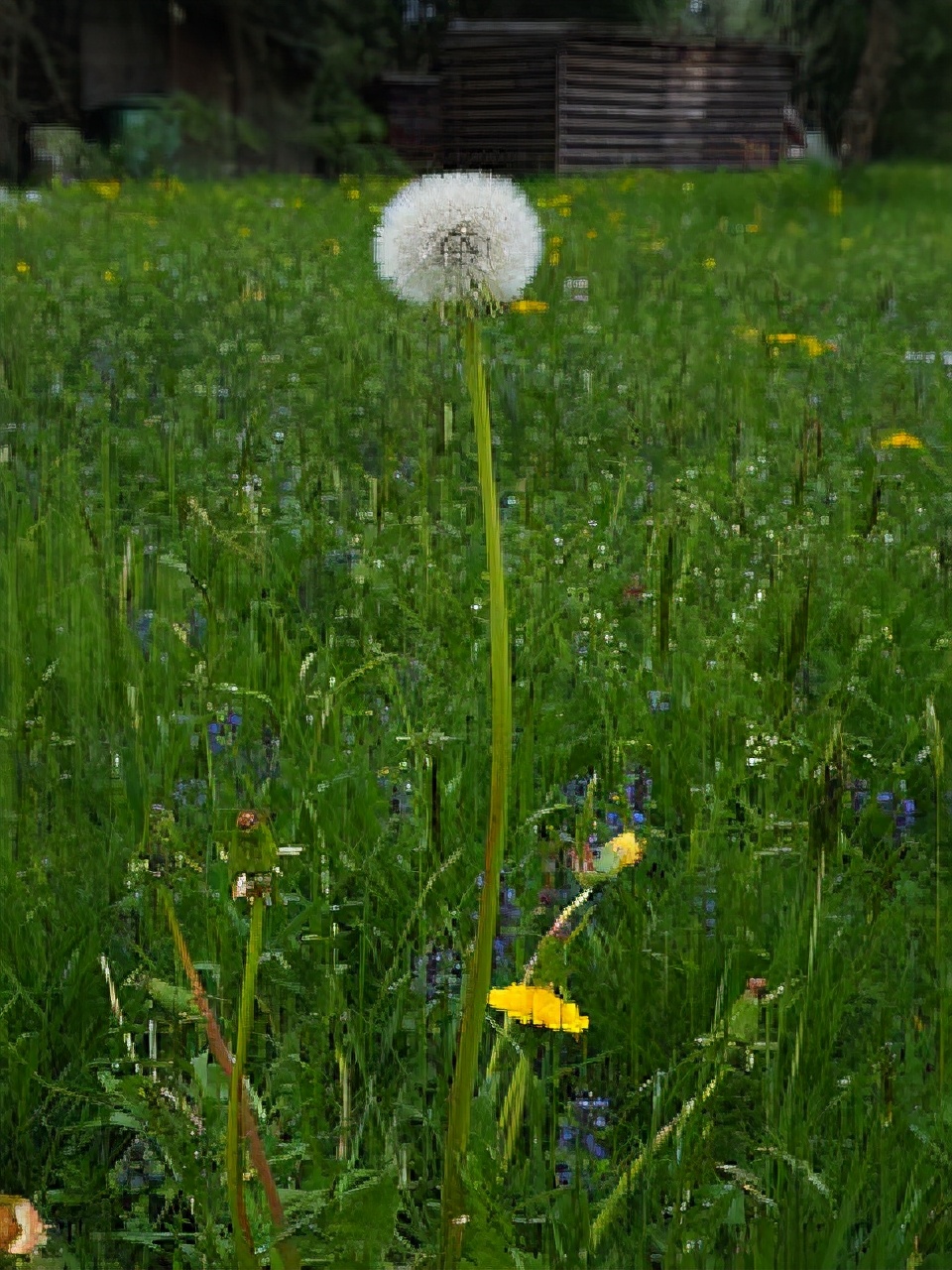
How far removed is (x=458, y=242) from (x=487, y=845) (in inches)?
19.6

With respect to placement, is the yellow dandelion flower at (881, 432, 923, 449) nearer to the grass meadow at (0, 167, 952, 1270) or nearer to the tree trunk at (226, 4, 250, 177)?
the grass meadow at (0, 167, 952, 1270)

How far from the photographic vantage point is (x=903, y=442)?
12.7 feet

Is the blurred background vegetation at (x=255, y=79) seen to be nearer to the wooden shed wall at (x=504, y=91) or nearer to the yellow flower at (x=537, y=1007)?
the wooden shed wall at (x=504, y=91)

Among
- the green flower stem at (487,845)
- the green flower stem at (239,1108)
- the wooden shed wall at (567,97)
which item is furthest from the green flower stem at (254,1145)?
the wooden shed wall at (567,97)

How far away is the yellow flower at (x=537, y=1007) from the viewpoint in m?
1.51

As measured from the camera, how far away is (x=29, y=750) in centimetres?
214

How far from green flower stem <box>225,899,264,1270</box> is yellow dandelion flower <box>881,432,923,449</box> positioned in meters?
3.04

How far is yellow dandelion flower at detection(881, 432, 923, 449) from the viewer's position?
3867 millimetres

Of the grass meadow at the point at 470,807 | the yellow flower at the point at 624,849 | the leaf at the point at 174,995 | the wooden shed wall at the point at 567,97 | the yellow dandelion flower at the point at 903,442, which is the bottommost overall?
the grass meadow at the point at 470,807

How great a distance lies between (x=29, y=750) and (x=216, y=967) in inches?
26.1

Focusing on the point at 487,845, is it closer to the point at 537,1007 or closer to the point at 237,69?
the point at 537,1007

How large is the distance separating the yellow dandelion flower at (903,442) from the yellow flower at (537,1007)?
2663 millimetres

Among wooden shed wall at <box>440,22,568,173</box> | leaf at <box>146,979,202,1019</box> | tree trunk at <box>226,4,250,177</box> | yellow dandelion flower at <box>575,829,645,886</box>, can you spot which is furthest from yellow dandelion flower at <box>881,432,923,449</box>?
wooden shed wall at <box>440,22,568,173</box>

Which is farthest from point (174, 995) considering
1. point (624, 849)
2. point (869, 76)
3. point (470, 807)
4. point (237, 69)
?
point (869, 76)
